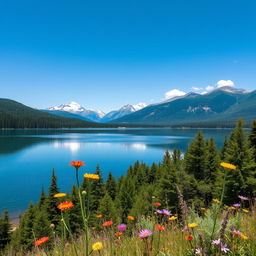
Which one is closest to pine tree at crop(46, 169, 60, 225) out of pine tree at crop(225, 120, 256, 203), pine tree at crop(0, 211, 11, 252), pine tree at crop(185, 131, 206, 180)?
pine tree at crop(0, 211, 11, 252)

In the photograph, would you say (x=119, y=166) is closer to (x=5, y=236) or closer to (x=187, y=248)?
(x=5, y=236)

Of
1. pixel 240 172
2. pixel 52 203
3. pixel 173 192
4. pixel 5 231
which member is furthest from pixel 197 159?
pixel 5 231

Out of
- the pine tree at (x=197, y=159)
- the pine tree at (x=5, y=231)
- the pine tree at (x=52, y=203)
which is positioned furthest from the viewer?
the pine tree at (x=197, y=159)

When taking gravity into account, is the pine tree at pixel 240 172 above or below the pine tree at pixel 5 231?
above

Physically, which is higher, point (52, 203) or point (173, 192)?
point (173, 192)

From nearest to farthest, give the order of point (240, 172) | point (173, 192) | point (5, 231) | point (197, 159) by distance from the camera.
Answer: point (240, 172), point (5, 231), point (173, 192), point (197, 159)

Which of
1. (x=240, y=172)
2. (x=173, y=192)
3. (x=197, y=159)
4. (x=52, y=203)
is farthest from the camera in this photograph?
(x=197, y=159)

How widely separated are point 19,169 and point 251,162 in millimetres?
60821

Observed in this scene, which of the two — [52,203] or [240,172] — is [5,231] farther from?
[240,172]

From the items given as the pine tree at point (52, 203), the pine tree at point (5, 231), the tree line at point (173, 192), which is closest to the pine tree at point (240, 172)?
the tree line at point (173, 192)

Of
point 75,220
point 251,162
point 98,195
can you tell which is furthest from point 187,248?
point 98,195

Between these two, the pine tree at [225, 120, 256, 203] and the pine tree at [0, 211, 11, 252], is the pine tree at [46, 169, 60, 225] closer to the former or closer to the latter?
the pine tree at [0, 211, 11, 252]

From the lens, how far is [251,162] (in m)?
20.4

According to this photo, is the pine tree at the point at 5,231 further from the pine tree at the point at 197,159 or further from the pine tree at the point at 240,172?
the pine tree at the point at 197,159
